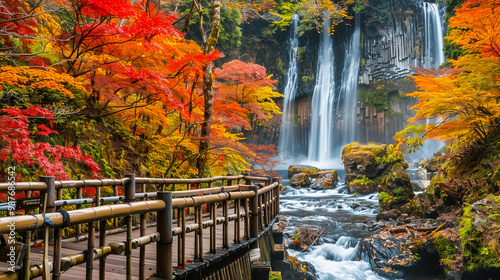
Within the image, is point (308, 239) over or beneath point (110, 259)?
beneath

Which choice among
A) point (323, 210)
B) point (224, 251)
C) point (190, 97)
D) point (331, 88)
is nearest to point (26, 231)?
point (224, 251)

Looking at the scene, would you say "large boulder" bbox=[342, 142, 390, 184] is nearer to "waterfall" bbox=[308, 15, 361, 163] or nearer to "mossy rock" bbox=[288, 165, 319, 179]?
"mossy rock" bbox=[288, 165, 319, 179]

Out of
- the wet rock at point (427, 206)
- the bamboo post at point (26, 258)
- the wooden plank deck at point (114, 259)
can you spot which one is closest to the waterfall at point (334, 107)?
the wet rock at point (427, 206)

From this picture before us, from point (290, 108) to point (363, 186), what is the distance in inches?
730

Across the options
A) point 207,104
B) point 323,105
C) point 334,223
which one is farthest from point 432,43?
point 207,104

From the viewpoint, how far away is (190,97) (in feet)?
29.8

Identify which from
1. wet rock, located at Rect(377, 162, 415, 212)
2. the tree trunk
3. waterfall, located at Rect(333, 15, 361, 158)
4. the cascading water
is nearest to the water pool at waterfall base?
wet rock, located at Rect(377, 162, 415, 212)

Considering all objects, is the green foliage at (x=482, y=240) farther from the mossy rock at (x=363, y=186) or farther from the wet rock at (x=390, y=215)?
the mossy rock at (x=363, y=186)

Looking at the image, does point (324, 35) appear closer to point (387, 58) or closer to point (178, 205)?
point (387, 58)

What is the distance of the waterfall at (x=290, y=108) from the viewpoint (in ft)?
119

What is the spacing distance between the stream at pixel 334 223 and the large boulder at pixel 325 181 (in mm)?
446

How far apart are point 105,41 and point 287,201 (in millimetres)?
13943

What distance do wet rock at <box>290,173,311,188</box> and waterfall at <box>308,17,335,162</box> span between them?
37.6 ft

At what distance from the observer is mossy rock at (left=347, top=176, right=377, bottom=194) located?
19.0 m
